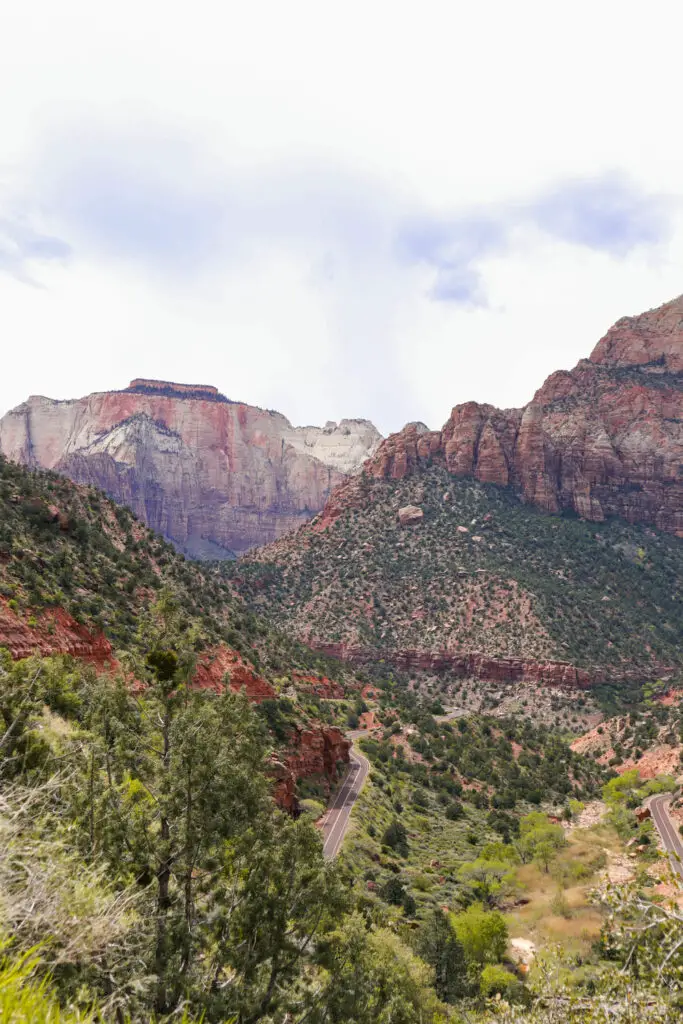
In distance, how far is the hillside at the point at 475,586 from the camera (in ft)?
267

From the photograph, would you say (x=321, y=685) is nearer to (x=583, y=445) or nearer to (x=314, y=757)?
(x=314, y=757)

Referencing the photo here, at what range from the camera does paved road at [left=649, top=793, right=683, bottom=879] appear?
3828cm

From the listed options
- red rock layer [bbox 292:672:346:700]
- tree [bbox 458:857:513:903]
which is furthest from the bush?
red rock layer [bbox 292:672:346:700]

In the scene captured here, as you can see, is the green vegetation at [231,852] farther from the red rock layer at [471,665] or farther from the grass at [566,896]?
the red rock layer at [471,665]

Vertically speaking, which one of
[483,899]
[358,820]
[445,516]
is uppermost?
[445,516]

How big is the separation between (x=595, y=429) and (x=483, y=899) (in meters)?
108

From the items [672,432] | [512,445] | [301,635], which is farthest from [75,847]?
[672,432]

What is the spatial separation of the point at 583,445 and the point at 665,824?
304ft

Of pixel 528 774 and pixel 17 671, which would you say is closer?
pixel 17 671

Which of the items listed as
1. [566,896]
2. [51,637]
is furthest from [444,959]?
[51,637]

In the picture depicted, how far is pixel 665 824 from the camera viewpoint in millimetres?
42312

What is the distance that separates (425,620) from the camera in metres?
88.1

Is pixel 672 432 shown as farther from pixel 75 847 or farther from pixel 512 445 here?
pixel 75 847

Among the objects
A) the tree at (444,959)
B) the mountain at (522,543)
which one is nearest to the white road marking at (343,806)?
the tree at (444,959)
